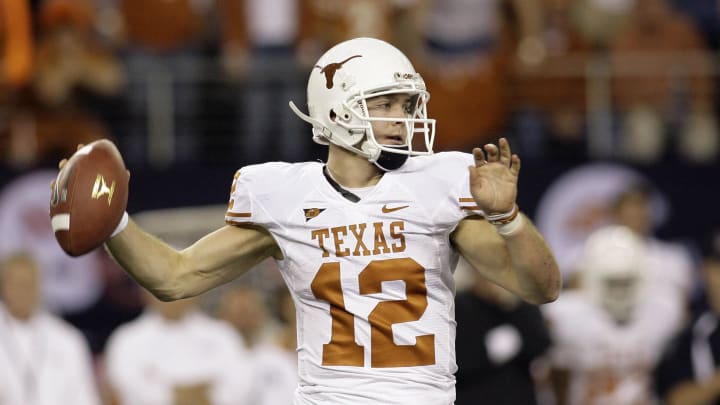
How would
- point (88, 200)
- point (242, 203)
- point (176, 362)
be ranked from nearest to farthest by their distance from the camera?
point (88, 200)
point (242, 203)
point (176, 362)

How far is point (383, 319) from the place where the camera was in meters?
4.00

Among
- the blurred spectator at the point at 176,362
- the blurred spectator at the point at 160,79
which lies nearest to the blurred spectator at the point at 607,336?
the blurred spectator at the point at 176,362

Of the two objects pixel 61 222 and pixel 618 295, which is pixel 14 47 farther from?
pixel 61 222

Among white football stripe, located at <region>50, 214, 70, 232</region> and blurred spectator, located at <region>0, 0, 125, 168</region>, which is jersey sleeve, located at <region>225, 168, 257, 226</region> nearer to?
white football stripe, located at <region>50, 214, 70, 232</region>

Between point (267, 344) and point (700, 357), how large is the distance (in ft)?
7.43

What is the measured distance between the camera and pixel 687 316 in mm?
8219

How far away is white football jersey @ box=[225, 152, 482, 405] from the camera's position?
3994 mm

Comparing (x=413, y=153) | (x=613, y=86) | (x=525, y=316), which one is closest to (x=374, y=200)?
(x=413, y=153)

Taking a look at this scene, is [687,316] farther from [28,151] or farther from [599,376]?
[28,151]

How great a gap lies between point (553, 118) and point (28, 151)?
338 centimetres

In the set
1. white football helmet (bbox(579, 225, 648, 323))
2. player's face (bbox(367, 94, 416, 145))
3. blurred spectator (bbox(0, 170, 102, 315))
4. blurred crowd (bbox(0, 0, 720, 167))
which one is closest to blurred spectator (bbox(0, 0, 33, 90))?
blurred crowd (bbox(0, 0, 720, 167))

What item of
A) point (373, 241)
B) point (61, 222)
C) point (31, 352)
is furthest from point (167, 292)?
point (31, 352)

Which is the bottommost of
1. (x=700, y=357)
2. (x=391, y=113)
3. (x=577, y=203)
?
(x=700, y=357)

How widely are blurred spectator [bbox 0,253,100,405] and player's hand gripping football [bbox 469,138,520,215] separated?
3891mm
